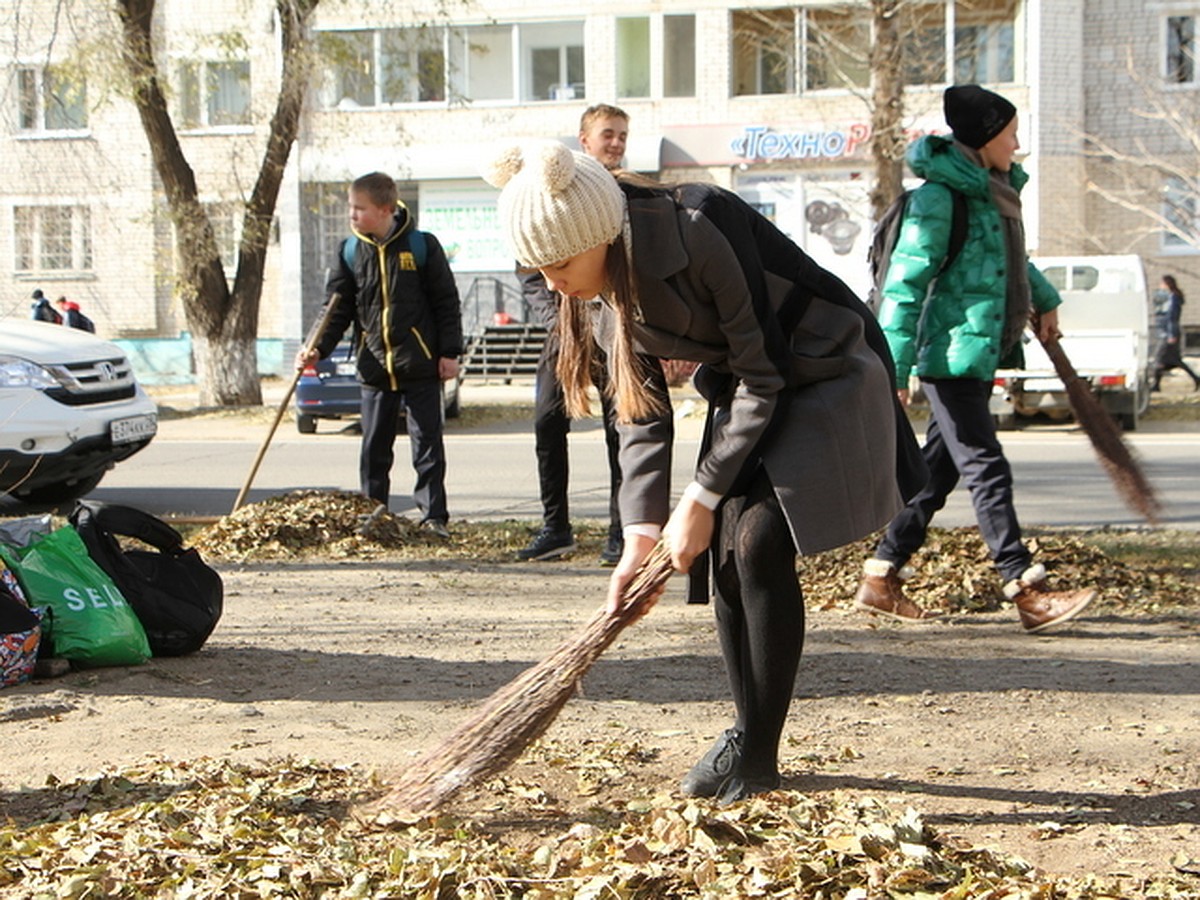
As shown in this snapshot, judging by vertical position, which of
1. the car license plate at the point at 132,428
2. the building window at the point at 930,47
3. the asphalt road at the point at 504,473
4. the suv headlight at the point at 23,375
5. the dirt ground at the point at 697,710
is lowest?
the asphalt road at the point at 504,473

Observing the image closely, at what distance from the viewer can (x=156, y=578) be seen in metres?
5.26

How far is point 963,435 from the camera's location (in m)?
5.59

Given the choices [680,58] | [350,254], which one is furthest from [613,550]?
[680,58]

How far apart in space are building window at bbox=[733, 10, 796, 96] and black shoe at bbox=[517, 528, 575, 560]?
23036 mm

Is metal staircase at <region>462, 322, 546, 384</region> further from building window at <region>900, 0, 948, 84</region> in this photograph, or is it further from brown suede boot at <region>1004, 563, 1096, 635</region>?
brown suede boot at <region>1004, 563, 1096, 635</region>

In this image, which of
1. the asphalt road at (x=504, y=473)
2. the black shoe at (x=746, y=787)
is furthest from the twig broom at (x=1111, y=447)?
the black shoe at (x=746, y=787)

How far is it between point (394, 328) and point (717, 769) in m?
4.80

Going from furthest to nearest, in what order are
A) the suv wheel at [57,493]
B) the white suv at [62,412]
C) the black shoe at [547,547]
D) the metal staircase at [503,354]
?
the metal staircase at [503,354] < the suv wheel at [57,493] < the white suv at [62,412] < the black shoe at [547,547]

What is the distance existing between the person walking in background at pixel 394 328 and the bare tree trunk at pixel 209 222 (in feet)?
35.9

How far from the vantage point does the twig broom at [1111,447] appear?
605 cm

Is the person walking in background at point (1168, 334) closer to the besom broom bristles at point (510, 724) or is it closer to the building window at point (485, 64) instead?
the building window at point (485, 64)

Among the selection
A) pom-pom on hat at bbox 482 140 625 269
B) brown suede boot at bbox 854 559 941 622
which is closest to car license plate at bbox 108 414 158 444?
brown suede boot at bbox 854 559 941 622

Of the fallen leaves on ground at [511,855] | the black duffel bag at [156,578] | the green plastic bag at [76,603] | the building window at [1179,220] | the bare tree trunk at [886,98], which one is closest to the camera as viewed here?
the fallen leaves on ground at [511,855]

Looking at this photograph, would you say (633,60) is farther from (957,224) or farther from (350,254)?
(957,224)
